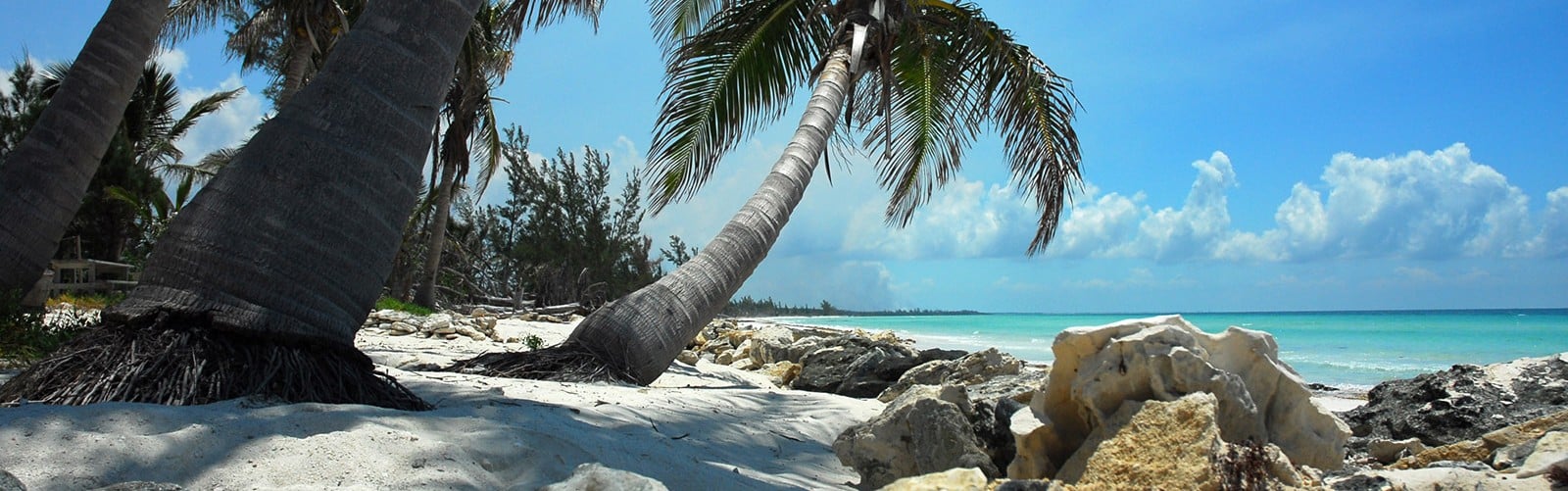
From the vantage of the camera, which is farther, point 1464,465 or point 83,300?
point 83,300

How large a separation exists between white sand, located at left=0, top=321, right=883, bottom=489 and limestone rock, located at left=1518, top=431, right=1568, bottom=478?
211 cm

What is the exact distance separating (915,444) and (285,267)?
93.9 inches

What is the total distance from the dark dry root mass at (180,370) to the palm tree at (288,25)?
24.1 ft

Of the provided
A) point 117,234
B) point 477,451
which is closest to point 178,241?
point 477,451

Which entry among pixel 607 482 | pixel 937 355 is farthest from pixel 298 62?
pixel 607 482

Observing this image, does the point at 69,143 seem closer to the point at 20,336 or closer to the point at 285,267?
the point at 20,336

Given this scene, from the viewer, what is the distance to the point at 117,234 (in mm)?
16422

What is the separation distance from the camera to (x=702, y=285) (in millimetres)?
5754

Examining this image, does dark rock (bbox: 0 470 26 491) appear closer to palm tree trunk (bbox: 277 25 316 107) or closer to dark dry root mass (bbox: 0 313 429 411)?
dark dry root mass (bbox: 0 313 429 411)

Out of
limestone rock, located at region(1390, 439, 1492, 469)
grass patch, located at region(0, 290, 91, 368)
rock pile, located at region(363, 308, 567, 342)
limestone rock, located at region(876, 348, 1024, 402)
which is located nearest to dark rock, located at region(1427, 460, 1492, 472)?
limestone rock, located at region(1390, 439, 1492, 469)

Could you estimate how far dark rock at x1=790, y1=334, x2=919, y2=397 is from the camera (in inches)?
257

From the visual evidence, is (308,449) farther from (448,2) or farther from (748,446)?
(448,2)

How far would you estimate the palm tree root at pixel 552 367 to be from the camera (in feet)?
16.1

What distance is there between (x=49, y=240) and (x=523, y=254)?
24.6 m
